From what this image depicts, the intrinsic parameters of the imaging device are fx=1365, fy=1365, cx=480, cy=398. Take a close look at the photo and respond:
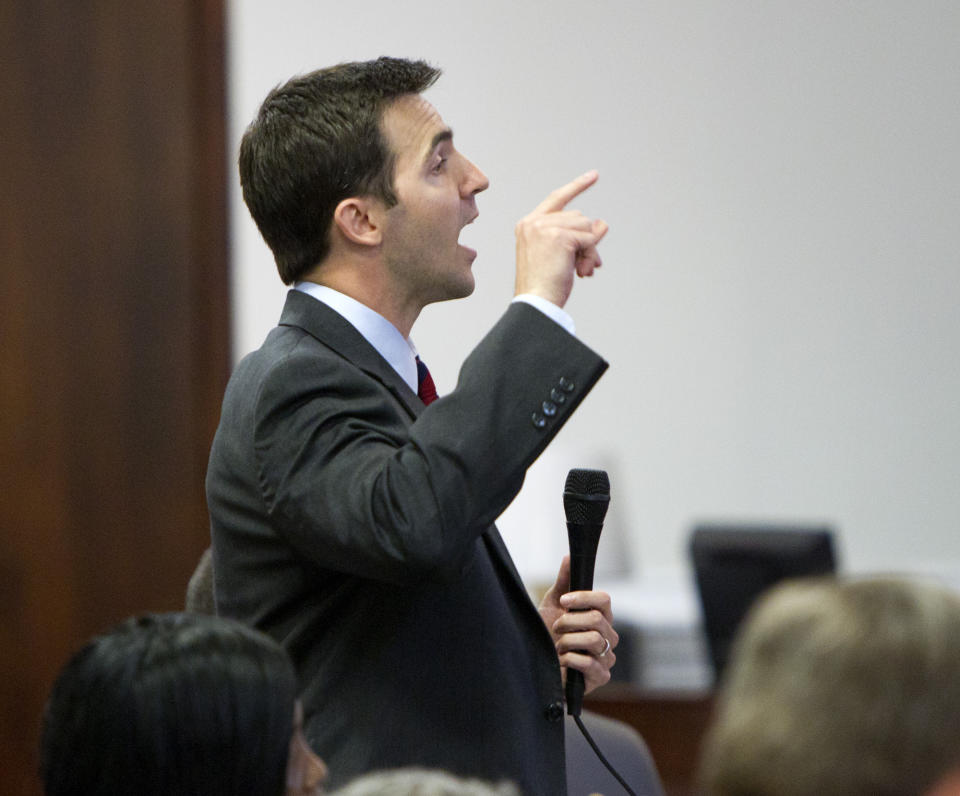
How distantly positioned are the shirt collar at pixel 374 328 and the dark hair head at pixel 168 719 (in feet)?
1.45

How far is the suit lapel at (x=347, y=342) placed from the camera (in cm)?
143

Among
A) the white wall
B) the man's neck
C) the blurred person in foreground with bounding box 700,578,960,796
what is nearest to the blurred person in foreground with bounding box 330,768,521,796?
the blurred person in foreground with bounding box 700,578,960,796

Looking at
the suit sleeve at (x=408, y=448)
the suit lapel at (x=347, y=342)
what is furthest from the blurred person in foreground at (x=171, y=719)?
the suit lapel at (x=347, y=342)

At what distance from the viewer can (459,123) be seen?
13.2 feet

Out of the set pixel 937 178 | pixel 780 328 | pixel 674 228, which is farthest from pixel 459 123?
pixel 937 178

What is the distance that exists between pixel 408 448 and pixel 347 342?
0.20m

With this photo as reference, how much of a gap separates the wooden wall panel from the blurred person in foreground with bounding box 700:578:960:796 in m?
2.66

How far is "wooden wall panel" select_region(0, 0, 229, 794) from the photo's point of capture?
328 cm

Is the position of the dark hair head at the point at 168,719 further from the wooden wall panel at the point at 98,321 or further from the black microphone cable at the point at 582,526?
the wooden wall panel at the point at 98,321

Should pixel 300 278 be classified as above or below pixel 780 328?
above

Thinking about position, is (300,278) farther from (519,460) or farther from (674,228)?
(674,228)

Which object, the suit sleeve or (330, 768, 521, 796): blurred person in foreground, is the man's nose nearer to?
the suit sleeve

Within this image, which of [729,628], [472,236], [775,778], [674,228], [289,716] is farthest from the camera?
[674,228]

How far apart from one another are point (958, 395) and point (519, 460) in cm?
336
